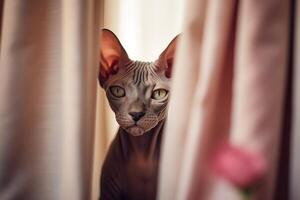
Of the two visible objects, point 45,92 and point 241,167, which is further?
point 45,92

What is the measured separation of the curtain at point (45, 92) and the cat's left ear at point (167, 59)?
154 millimetres

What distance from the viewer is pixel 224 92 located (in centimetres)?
66

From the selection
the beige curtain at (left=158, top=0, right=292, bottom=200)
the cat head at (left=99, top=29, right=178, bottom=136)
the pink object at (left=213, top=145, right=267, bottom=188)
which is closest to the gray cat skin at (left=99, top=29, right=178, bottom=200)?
the cat head at (left=99, top=29, right=178, bottom=136)

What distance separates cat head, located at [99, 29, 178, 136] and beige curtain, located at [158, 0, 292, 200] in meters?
0.12

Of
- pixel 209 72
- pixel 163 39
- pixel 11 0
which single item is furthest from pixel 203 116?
pixel 11 0

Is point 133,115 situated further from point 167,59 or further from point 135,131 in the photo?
point 167,59

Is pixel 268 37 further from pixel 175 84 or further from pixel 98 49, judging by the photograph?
pixel 98 49

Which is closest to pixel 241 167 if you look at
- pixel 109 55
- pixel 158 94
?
pixel 158 94

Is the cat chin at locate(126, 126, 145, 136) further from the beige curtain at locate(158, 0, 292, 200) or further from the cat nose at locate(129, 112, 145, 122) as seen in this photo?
the beige curtain at locate(158, 0, 292, 200)

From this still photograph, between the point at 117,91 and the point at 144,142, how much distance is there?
0.45 ft

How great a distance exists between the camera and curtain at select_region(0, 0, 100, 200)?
74 cm

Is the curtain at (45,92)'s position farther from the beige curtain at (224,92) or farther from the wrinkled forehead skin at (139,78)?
the beige curtain at (224,92)

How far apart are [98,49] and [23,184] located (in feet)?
1.18

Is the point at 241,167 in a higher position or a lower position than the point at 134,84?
lower
